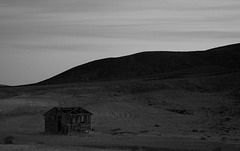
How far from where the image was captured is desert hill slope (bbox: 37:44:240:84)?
5920 inches

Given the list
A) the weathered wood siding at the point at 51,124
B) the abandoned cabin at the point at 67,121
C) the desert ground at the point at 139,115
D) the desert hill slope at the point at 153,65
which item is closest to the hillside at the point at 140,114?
the desert ground at the point at 139,115

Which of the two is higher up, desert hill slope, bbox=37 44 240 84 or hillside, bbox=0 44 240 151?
desert hill slope, bbox=37 44 240 84

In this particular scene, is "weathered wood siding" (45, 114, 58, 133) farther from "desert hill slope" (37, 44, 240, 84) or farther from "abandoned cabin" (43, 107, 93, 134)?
"desert hill slope" (37, 44, 240, 84)

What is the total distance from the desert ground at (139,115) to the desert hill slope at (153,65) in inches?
1384

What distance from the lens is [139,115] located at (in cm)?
7369

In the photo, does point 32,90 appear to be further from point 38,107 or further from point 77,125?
point 77,125

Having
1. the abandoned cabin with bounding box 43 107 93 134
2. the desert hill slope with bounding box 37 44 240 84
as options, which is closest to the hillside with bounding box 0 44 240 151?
the abandoned cabin with bounding box 43 107 93 134

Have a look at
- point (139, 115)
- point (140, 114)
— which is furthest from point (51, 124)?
point (140, 114)

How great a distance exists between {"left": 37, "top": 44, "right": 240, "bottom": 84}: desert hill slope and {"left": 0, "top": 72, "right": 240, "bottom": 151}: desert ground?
115 ft

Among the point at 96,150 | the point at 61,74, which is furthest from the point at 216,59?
the point at 96,150

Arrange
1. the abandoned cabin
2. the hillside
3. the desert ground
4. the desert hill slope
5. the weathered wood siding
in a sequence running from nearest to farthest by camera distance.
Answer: the desert ground → the hillside → the abandoned cabin → the weathered wood siding → the desert hill slope

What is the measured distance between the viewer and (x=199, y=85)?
113 m

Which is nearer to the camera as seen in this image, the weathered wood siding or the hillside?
the hillside

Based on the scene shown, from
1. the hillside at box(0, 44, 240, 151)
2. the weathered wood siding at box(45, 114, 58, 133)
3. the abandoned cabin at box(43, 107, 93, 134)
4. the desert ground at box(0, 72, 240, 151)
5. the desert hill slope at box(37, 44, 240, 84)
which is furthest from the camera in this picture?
the desert hill slope at box(37, 44, 240, 84)
